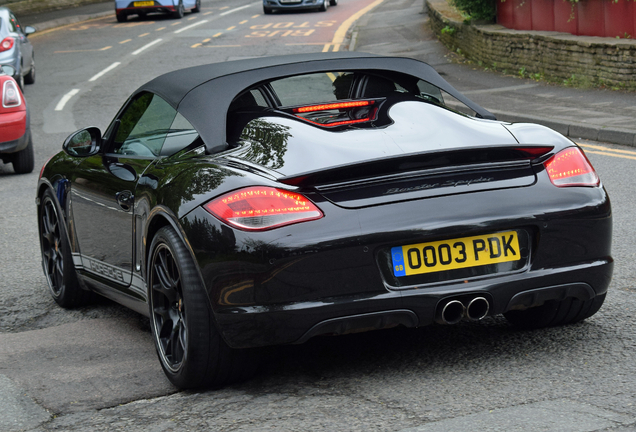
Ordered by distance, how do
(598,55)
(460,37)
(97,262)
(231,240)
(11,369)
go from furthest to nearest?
1. (460,37)
2. (598,55)
3. (97,262)
4. (11,369)
5. (231,240)

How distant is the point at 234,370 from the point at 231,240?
0.60 m

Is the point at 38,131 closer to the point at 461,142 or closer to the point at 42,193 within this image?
the point at 42,193

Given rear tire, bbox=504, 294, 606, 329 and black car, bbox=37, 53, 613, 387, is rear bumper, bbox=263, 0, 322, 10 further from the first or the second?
rear tire, bbox=504, 294, 606, 329

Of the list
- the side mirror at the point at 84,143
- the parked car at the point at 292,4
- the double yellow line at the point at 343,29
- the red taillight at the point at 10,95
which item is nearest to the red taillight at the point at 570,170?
the side mirror at the point at 84,143

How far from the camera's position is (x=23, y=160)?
36.4 feet

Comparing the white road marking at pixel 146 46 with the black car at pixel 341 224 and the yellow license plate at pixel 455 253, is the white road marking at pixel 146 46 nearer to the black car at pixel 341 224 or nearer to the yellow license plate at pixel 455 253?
the black car at pixel 341 224

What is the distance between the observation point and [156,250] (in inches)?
156

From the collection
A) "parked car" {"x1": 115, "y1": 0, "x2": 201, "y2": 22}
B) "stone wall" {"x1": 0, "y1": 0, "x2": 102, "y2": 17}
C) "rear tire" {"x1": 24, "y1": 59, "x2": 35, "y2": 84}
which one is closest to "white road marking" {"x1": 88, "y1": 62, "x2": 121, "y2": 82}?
"rear tire" {"x1": 24, "y1": 59, "x2": 35, "y2": 84}

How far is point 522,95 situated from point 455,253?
11166 millimetres

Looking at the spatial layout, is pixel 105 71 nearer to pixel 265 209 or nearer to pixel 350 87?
pixel 350 87

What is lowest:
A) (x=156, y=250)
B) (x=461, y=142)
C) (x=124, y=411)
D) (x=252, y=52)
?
(x=252, y=52)

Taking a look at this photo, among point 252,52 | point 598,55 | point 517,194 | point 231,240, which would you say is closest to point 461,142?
point 517,194

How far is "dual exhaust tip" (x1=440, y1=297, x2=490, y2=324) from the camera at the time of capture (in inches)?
142

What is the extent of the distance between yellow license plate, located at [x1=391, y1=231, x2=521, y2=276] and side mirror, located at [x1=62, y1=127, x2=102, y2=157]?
2190mm
